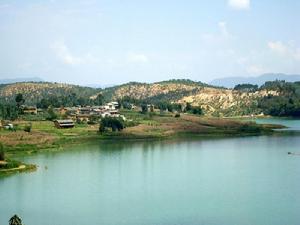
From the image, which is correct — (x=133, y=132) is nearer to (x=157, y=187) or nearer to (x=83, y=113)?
(x=83, y=113)

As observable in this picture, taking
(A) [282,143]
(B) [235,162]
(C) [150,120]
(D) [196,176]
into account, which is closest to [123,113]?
(C) [150,120]

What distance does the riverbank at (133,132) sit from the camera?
5875 cm

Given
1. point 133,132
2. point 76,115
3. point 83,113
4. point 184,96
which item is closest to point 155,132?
point 133,132

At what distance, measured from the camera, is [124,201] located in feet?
112

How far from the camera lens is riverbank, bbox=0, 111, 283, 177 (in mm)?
58750

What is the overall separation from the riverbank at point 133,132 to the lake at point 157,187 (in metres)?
3.11

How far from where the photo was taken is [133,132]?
70750 mm

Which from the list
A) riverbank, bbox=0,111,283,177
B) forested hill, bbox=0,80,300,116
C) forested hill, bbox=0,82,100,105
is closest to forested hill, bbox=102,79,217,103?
forested hill, bbox=0,80,300,116

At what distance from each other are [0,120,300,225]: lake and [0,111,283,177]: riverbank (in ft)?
10.2

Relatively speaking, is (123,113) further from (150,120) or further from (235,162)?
(235,162)

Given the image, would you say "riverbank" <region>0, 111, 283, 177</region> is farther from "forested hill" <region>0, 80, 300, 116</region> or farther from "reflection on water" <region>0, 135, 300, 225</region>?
"forested hill" <region>0, 80, 300, 116</region>

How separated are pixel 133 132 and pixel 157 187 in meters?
32.3

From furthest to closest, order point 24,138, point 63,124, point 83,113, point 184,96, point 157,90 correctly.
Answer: point 157,90 < point 184,96 < point 83,113 < point 63,124 < point 24,138

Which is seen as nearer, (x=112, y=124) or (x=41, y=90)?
(x=112, y=124)
